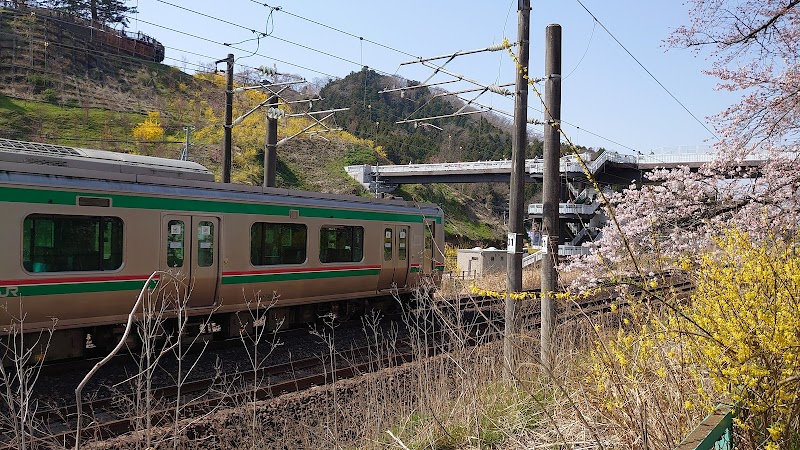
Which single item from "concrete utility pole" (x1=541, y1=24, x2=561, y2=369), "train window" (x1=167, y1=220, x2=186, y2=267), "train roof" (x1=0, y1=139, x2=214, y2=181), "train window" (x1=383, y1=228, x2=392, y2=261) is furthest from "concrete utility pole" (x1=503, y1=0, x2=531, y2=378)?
"train window" (x1=383, y1=228, x2=392, y2=261)

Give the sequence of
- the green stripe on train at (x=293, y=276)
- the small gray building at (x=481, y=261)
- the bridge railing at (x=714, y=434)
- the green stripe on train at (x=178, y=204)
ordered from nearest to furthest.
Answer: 1. the bridge railing at (x=714, y=434)
2. the green stripe on train at (x=178, y=204)
3. the green stripe on train at (x=293, y=276)
4. the small gray building at (x=481, y=261)

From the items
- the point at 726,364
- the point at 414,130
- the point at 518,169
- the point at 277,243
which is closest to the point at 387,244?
the point at 277,243

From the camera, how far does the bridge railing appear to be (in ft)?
9.01

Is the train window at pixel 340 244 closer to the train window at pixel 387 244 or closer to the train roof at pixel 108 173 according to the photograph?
the train window at pixel 387 244

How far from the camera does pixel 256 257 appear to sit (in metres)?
11.2

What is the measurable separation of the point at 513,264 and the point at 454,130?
7665 cm

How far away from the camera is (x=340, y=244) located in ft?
42.9

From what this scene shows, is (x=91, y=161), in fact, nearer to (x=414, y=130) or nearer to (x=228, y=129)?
(x=228, y=129)

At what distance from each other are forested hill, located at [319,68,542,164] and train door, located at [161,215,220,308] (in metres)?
56.4

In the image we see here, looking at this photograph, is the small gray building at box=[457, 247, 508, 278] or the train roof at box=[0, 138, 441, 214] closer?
the train roof at box=[0, 138, 441, 214]

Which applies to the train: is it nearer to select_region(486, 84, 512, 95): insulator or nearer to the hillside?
select_region(486, 84, 512, 95): insulator

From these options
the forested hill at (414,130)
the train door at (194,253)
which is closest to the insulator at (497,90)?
the train door at (194,253)

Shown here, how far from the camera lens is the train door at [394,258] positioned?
14320mm

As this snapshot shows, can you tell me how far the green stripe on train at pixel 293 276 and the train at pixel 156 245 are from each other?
2cm
